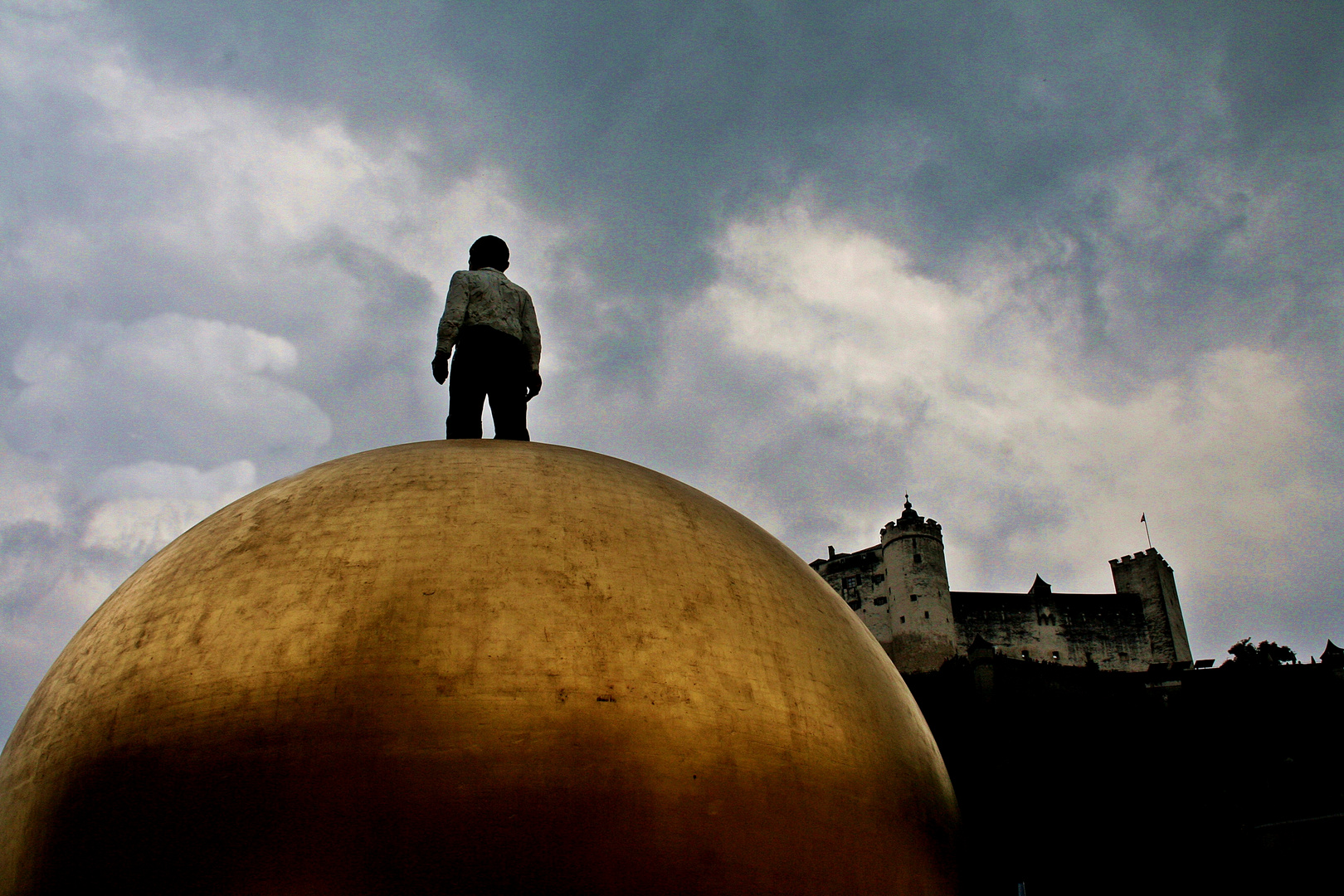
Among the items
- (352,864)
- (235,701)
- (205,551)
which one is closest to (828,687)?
(352,864)

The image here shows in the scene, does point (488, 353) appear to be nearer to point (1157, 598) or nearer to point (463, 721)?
point (463, 721)

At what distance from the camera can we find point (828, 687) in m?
3.96

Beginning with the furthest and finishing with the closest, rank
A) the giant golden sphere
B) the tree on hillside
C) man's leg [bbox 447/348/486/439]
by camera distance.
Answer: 1. the tree on hillside
2. man's leg [bbox 447/348/486/439]
3. the giant golden sphere

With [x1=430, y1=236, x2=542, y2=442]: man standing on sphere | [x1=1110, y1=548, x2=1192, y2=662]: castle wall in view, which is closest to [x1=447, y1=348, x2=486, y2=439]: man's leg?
[x1=430, y1=236, x2=542, y2=442]: man standing on sphere

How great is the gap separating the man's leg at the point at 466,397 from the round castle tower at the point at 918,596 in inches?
2627

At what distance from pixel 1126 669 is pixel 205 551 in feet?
263

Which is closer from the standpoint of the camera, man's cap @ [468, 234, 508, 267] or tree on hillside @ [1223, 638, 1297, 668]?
man's cap @ [468, 234, 508, 267]

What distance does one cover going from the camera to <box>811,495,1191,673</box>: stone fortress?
7238 cm

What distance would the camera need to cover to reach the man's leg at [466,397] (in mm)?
5816

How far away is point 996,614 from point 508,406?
243 feet

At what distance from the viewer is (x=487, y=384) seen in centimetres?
596

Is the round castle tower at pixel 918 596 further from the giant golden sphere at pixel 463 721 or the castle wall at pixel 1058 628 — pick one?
the giant golden sphere at pixel 463 721

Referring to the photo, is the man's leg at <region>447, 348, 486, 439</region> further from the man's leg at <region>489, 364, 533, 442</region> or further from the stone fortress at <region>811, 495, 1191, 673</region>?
the stone fortress at <region>811, 495, 1191, 673</region>

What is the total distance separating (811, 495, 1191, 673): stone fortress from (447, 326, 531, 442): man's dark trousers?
6743 centimetres
